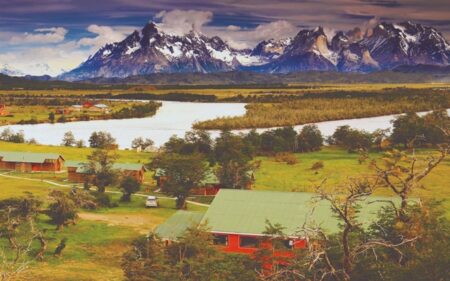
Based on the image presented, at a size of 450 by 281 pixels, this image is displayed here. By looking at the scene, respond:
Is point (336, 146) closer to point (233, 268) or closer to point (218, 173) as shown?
point (218, 173)

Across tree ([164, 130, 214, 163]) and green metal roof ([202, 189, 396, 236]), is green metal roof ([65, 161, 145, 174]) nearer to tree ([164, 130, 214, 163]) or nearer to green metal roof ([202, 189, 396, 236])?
tree ([164, 130, 214, 163])

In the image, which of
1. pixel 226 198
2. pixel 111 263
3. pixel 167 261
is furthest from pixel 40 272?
pixel 226 198

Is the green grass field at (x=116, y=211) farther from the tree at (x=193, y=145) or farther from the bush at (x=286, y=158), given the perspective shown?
the tree at (x=193, y=145)

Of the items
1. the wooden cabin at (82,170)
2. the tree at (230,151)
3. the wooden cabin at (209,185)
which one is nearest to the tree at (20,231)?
the wooden cabin at (82,170)

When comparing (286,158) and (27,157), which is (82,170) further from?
(286,158)

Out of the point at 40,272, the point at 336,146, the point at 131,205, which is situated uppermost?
the point at 336,146

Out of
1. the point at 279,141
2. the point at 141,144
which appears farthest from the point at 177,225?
the point at 141,144
